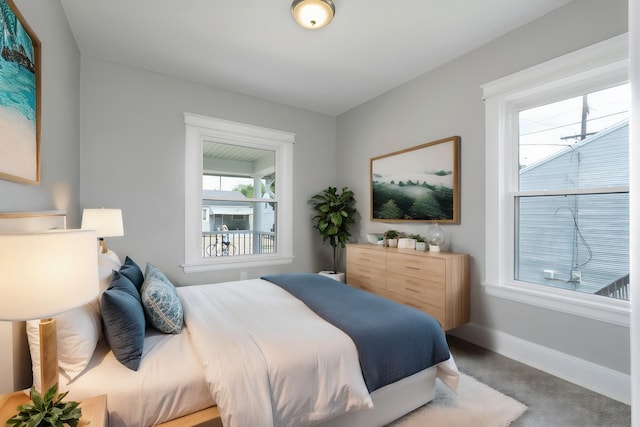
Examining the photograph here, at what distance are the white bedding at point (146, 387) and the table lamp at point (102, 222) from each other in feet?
4.23

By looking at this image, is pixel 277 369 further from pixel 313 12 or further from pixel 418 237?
pixel 313 12

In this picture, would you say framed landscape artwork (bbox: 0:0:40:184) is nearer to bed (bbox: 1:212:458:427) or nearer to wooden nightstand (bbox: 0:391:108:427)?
bed (bbox: 1:212:458:427)

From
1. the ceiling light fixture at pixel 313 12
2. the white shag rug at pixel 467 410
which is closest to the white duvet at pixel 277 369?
the white shag rug at pixel 467 410

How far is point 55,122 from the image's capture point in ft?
6.95

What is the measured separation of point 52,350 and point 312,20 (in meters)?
2.53

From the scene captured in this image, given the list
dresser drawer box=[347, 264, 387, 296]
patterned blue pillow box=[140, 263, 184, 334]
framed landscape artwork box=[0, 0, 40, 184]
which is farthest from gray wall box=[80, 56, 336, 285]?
patterned blue pillow box=[140, 263, 184, 334]

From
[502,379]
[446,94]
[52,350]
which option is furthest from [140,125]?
[502,379]

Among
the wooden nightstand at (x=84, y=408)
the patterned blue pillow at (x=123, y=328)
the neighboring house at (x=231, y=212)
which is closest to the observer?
the wooden nightstand at (x=84, y=408)

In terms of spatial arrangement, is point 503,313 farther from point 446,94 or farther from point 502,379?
point 446,94

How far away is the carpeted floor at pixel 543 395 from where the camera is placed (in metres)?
1.85

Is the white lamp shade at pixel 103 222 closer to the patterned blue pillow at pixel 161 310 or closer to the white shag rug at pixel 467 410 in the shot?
the patterned blue pillow at pixel 161 310

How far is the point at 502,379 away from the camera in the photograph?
2.30 meters

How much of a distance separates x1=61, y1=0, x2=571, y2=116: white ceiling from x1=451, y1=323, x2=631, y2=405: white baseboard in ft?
8.73

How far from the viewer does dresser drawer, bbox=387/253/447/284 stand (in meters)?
2.74
